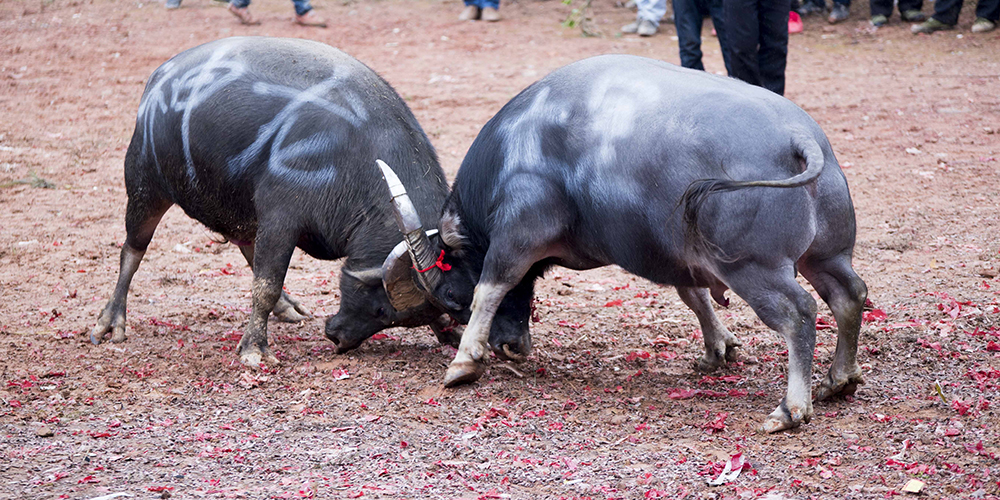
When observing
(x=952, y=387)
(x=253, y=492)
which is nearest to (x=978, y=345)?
(x=952, y=387)

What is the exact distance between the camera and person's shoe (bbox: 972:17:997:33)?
12062mm

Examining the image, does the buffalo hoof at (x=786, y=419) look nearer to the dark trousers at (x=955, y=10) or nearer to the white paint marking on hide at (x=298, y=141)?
the white paint marking on hide at (x=298, y=141)

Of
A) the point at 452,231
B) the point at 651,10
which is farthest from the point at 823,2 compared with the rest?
the point at 452,231

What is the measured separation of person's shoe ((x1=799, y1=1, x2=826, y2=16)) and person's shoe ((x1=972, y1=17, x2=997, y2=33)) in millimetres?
2187

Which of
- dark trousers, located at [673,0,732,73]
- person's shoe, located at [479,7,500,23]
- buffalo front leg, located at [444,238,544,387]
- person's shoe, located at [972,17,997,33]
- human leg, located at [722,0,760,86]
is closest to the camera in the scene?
buffalo front leg, located at [444,238,544,387]

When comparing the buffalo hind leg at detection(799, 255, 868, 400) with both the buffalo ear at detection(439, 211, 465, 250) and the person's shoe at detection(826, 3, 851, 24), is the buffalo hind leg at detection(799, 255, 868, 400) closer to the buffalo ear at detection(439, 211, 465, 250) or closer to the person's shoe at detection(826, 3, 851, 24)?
the buffalo ear at detection(439, 211, 465, 250)

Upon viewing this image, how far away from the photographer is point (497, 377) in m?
4.56

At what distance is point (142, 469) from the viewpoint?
3510mm

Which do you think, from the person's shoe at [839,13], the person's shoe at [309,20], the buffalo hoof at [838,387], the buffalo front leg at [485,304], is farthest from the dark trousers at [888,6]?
the buffalo front leg at [485,304]

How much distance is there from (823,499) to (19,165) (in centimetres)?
760

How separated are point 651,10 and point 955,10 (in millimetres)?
3782

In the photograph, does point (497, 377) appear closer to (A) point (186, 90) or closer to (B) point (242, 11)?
(A) point (186, 90)

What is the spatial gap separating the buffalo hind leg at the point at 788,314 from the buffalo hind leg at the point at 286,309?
2787mm

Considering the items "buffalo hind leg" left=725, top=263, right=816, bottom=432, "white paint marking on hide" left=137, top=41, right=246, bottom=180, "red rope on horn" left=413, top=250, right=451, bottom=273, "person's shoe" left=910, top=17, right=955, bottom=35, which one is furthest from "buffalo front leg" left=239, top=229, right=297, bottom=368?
"person's shoe" left=910, top=17, right=955, bottom=35
